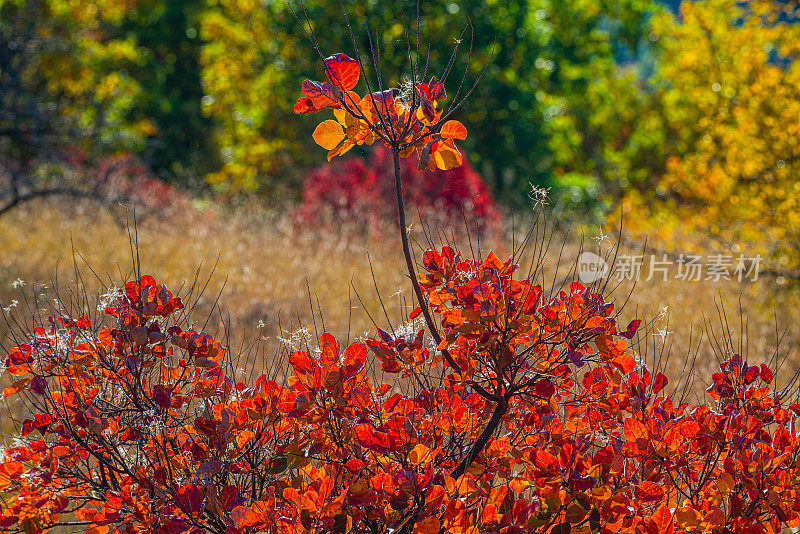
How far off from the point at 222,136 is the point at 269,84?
2.63 m

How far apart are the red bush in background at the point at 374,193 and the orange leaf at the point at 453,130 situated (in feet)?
21.1

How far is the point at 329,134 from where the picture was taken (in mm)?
1821

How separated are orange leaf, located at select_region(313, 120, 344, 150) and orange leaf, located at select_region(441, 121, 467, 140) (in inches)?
10.4

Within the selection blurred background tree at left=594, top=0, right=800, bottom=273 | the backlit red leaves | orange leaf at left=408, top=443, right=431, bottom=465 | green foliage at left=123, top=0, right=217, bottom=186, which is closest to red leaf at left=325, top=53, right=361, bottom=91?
the backlit red leaves

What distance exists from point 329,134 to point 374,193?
7880 mm

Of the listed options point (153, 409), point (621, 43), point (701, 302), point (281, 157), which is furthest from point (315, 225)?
point (621, 43)

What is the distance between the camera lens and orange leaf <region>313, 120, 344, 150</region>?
1819 millimetres

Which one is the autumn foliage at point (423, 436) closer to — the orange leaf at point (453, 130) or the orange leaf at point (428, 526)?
the orange leaf at point (428, 526)

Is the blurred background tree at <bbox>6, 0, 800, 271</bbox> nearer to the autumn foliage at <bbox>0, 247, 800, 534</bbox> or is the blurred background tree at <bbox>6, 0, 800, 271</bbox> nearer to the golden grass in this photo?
the golden grass

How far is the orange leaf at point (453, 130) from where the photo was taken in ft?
5.88

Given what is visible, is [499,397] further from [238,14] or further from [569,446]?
[238,14]

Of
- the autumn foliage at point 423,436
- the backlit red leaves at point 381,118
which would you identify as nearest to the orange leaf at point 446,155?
the backlit red leaves at point 381,118

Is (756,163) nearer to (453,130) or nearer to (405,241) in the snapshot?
(453,130)

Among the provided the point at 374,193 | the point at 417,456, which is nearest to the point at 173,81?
the point at 374,193
